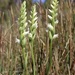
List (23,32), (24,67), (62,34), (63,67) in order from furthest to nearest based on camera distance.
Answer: (62,34) → (63,67) → (24,67) → (23,32)

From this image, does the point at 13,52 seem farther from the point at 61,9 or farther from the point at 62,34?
the point at 61,9

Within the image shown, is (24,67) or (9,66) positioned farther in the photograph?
(9,66)

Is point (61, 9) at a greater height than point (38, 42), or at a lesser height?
greater

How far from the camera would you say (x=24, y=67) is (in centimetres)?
129

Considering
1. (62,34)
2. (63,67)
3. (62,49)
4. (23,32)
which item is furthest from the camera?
(62,34)

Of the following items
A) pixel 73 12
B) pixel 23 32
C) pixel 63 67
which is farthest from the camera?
pixel 73 12

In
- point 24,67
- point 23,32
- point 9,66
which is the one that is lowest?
point 9,66

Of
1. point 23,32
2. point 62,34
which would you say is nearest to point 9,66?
point 62,34

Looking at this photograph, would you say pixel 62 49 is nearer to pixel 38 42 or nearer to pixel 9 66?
pixel 38 42

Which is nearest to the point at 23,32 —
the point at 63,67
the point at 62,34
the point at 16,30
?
the point at 63,67

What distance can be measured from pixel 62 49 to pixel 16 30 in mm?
541

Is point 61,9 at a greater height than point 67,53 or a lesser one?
greater

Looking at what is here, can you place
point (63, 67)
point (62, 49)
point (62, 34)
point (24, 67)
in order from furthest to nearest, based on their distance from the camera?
point (62, 34), point (62, 49), point (63, 67), point (24, 67)

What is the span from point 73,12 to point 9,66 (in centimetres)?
76
